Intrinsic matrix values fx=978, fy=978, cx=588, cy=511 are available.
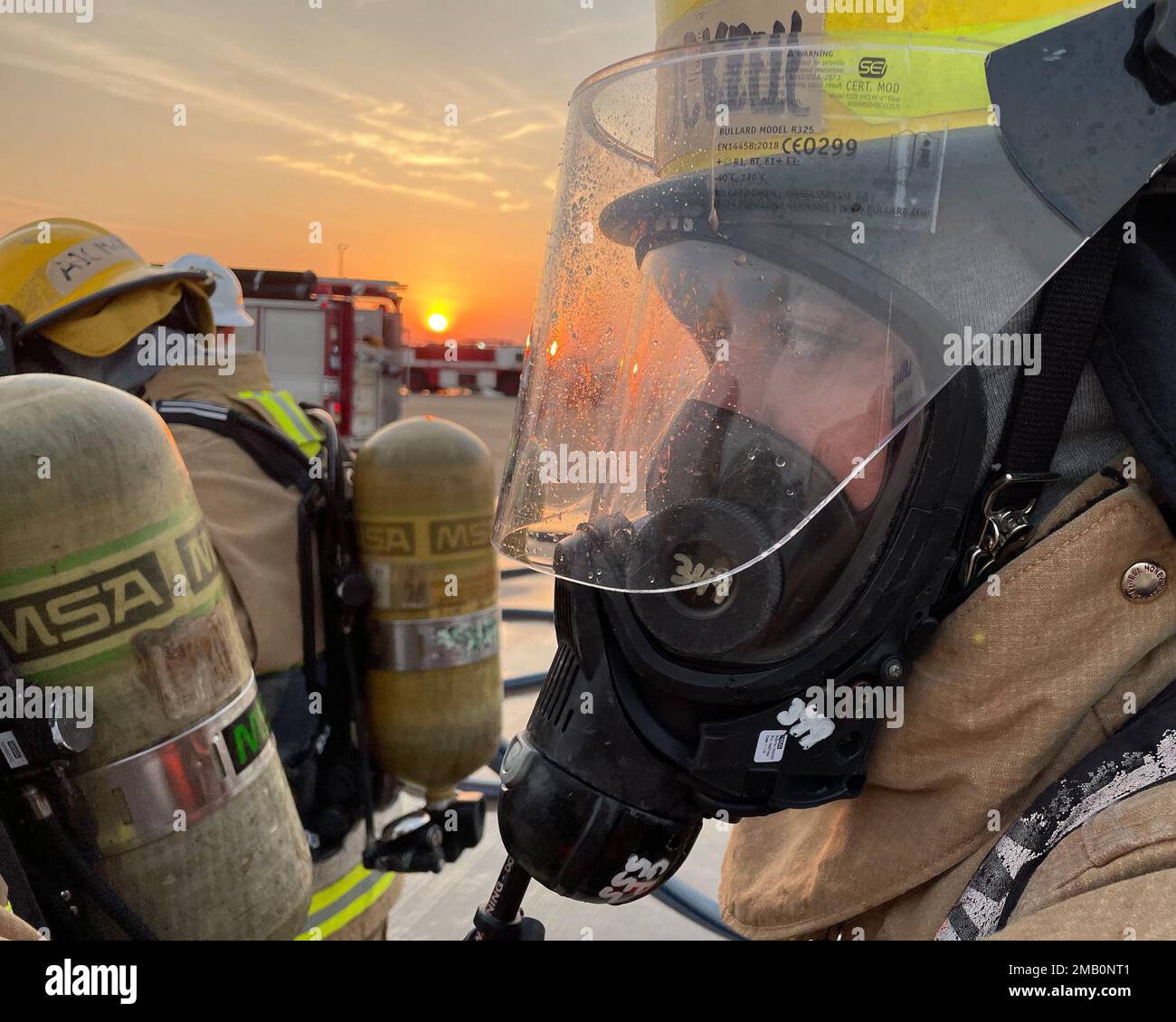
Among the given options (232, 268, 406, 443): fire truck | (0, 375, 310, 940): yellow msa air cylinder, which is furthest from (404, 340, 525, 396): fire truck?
(0, 375, 310, 940): yellow msa air cylinder

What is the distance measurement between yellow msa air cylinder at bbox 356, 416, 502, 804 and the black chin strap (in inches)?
81.2

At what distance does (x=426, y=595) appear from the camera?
289 cm

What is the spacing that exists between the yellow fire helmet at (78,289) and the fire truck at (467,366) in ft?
65.0

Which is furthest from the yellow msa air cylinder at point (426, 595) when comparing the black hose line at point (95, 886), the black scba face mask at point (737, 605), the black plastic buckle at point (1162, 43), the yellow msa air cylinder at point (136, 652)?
the black plastic buckle at point (1162, 43)

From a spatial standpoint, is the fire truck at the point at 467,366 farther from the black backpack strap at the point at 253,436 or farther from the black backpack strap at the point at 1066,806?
the black backpack strap at the point at 1066,806

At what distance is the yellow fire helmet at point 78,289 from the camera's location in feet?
8.54

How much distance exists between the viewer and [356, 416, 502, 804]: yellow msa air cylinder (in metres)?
2.87

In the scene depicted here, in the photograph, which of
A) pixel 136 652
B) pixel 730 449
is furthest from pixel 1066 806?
pixel 136 652

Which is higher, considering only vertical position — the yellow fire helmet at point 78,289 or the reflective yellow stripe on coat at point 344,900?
the yellow fire helmet at point 78,289

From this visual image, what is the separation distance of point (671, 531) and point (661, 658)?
6.3 inches

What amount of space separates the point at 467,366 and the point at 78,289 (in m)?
21.8

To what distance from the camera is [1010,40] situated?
97cm

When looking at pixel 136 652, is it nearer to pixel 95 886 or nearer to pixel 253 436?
pixel 95 886

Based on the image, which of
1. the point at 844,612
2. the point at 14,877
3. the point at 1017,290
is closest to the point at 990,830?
the point at 844,612
